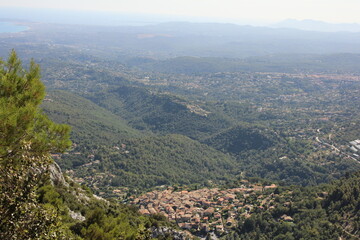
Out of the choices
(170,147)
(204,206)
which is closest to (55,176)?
(204,206)

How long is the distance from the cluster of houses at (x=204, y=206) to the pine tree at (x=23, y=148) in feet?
86.9

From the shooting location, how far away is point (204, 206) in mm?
40875

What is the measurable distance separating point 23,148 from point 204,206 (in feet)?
120

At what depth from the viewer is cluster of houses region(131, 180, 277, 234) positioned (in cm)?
3562

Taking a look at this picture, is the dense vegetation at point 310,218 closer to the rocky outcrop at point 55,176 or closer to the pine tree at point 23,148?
the rocky outcrop at point 55,176

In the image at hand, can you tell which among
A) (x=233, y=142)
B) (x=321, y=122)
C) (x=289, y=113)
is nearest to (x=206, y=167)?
(x=233, y=142)

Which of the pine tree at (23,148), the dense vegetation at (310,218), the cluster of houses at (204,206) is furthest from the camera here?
the cluster of houses at (204,206)

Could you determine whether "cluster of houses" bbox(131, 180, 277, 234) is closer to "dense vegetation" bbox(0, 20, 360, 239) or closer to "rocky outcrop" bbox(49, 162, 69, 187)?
"dense vegetation" bbox(0, 20, 360, 239)

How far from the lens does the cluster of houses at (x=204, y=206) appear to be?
3562 centimetres

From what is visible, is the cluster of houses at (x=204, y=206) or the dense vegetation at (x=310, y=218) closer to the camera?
the dense vegetation at (x=310, y=218)

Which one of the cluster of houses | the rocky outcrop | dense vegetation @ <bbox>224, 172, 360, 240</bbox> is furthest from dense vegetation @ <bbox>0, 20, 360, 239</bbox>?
the cluster of houses

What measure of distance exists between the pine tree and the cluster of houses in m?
26.5

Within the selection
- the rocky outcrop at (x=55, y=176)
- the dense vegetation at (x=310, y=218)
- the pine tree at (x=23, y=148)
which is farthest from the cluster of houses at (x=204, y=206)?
the pine tree at (x=23, y=148)

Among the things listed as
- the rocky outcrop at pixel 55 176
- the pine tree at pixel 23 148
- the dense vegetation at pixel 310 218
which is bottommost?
the dense vegetation at pixel 310 218
